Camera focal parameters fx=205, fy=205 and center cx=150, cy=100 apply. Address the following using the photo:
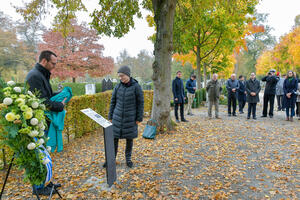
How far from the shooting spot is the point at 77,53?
2584 cm

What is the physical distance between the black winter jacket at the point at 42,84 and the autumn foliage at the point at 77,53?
23.3 meters

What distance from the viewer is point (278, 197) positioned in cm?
311

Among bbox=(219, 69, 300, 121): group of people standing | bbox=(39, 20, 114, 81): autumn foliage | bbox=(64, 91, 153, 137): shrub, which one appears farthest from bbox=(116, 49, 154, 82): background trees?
bbox=(64, 91, 153, 137): shrub

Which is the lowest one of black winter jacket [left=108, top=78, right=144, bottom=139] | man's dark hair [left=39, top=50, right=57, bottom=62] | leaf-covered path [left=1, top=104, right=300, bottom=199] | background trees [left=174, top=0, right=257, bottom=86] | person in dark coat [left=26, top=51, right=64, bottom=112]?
leaf-covered path [left=1, top=104, right=300, bottom=199]

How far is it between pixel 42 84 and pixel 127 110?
4.90ft

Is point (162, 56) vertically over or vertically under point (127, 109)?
over

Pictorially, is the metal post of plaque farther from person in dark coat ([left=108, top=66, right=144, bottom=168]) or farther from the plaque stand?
person in dark coat ([left=108, top=66, right=144, bottom=168])

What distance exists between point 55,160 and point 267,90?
9189 millimetres

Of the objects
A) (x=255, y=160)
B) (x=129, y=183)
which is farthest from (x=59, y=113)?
(x=255, y=160)

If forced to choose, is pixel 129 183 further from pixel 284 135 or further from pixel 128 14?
pixel 128 14

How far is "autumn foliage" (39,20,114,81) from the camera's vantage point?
82.3 feet

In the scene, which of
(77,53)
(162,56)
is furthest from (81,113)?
(77,53)

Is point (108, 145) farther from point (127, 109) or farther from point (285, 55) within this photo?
point (285, 55)

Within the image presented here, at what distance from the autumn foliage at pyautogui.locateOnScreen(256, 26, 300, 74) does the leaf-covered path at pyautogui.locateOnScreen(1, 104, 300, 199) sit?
24.2 m
